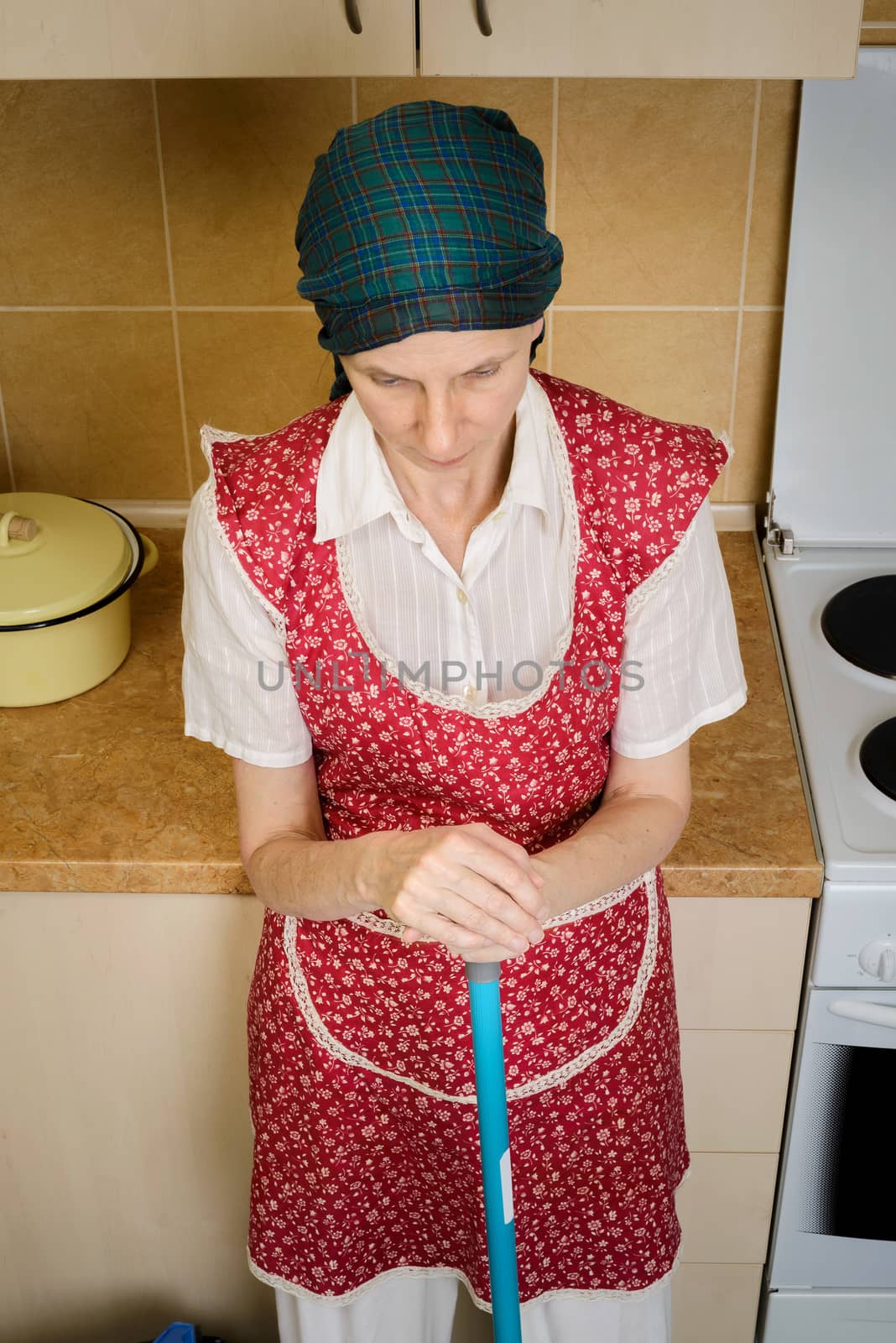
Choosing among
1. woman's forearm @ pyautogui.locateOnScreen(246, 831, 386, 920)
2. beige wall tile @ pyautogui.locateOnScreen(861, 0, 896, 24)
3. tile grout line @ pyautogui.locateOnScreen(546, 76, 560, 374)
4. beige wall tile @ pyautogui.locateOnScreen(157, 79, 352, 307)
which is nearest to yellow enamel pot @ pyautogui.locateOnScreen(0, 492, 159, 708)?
beige wall tile @ pyautogui.locateOnScreen(157, 79, 352, 307)

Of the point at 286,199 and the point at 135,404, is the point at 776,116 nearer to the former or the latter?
the point at 286,199

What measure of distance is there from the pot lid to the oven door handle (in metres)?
0.89

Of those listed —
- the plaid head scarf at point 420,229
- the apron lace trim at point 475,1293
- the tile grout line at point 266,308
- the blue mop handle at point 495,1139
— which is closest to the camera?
the plaid head scarf at point 420,229

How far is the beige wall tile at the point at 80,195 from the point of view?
1.61m

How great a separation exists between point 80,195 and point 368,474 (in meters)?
0.80

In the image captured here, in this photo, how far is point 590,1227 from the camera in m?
1.33

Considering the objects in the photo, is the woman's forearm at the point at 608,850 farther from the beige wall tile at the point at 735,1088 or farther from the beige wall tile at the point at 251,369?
the beige wall tile at the point at 251,369

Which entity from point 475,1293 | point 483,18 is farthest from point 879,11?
point 475,1293

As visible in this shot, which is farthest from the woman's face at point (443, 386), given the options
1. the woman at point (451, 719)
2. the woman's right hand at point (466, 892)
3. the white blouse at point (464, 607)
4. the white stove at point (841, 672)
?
the white stove at point (841, 672)

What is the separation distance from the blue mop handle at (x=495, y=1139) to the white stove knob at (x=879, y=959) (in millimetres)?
497

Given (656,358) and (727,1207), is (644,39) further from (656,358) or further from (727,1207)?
(727,1207)

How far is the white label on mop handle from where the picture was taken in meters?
1.07

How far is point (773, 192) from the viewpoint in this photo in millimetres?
1648

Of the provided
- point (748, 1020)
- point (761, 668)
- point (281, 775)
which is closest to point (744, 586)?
point (761, 668)
